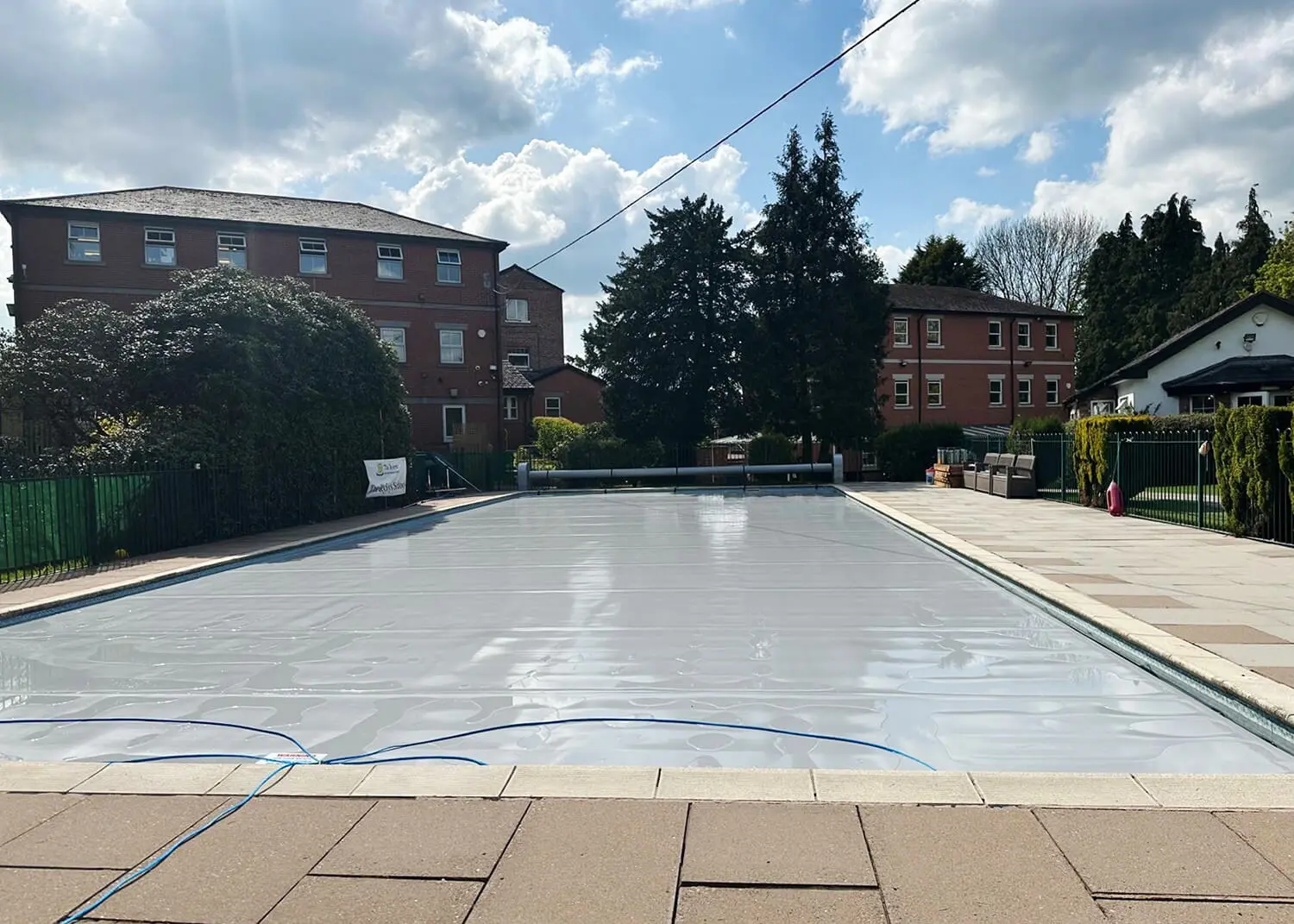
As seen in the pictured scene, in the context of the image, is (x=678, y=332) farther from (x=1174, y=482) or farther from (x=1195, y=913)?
(x=1195, y=913)

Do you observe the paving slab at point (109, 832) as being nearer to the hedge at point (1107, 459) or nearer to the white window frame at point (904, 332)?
the hedge at point (1107, 459)

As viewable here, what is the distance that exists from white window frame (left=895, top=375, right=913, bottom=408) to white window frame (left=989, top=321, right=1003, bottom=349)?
17.6 ft

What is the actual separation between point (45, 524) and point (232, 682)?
832 cm

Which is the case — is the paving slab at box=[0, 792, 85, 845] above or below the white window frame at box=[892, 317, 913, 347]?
below

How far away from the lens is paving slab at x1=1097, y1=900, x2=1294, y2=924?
2814 millimetres

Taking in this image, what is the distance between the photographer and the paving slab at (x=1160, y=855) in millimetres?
3021

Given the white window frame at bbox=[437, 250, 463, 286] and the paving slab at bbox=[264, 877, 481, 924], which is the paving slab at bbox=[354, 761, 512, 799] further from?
the white window frame at bbox=[437, 250, 463, 286]

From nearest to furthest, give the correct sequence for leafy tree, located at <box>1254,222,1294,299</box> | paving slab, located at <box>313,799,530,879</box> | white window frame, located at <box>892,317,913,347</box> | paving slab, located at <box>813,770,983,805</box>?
paving slab, located at <box>313,799,530,879</box>, paving slab, located at <box>813,770,983,805</box>, leafy tree, located at <box>1254,222,1294,299</box>, white window frame, located at <box>892,317,913,347</box>

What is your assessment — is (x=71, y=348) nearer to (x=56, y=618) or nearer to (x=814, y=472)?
(x=56, y=618)

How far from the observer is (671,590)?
32.3 ft

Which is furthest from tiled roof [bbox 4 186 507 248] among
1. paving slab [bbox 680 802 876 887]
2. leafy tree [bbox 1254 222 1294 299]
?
leafy tree [bbox 1254 222 1294 299]

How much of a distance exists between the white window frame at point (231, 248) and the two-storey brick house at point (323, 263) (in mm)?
43

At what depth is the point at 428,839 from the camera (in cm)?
353

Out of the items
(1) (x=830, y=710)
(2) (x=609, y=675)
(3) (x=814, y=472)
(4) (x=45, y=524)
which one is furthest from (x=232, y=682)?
(3) (x=814, y=472)
